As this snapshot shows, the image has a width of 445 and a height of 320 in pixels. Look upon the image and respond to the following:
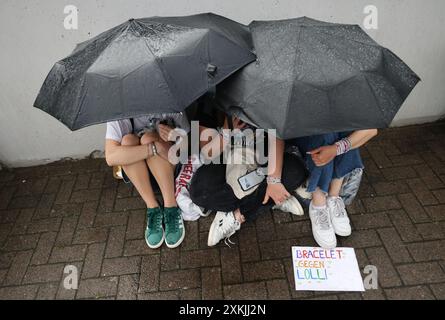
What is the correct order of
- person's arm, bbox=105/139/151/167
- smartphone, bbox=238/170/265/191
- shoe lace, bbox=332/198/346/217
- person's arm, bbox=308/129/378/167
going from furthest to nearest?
shoe lace, bbox=332/198/346/217 → smartphone, bbox=238/170/265/191 → person's arm, bbox=105/139/151/167 → person's arm, bbox=308/129/378/167

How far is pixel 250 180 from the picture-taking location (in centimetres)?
266

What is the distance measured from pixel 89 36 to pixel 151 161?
1263 mm

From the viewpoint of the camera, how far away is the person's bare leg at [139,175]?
2.59m

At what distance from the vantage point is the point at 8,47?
302 centimetres

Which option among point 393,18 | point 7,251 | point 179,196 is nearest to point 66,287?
point 7,251

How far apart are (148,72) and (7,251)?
6.94 ft

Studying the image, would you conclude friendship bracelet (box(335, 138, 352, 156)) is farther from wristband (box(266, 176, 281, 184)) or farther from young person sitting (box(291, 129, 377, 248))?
wristband (box(266, 176, 281, 184))

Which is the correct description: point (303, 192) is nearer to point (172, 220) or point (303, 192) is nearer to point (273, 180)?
point (273, 180)

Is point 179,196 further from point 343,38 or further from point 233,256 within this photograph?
point 343,38

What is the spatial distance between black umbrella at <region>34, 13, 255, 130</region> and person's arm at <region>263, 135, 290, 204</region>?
2.28 ft

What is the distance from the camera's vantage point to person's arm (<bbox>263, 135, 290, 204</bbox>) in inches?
97.7

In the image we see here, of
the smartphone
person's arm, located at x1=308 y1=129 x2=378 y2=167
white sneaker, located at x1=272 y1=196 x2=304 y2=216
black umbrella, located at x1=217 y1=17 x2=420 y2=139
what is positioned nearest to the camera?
black umbrella, located at x1=217 y1=17 x2=420 y2=139

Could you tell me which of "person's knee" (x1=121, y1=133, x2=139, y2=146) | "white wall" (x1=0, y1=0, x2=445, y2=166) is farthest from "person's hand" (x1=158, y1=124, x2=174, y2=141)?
"white wall" (x1=0, y1=0, x2=445, y2=166)

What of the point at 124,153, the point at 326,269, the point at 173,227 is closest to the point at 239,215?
the point at 173,227
